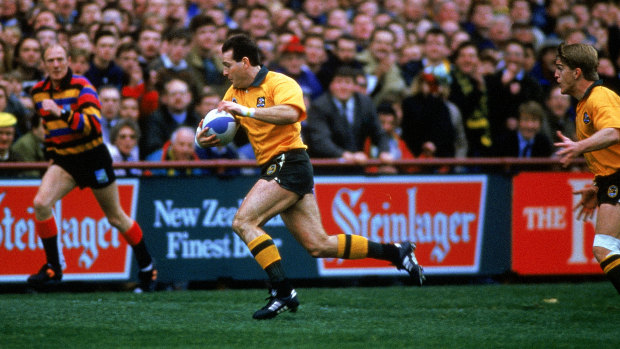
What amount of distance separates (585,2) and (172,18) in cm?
834

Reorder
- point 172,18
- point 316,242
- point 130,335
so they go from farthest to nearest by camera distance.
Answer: point 172,18 < point 316,242 < point 130,335

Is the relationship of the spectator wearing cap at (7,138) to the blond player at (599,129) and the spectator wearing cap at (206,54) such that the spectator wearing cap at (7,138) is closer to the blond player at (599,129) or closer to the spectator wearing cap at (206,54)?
the spectator wearing cap at (206,54)

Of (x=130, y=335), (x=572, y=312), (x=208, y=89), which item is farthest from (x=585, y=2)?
(x=130, y=335)

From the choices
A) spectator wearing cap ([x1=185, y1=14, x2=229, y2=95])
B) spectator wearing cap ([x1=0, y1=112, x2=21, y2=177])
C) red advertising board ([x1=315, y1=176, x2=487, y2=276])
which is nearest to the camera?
spectator wearing cap ([x1=0, y1=112, x2=21, y2=177])

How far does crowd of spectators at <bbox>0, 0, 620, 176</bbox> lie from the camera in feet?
35.2

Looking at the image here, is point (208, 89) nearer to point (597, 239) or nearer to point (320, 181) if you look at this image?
point (320, 181)

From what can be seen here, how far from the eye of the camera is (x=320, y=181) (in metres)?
10.3

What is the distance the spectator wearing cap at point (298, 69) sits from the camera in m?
11.5

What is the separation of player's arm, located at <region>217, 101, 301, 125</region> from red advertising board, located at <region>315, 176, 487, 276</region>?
3.00 metres

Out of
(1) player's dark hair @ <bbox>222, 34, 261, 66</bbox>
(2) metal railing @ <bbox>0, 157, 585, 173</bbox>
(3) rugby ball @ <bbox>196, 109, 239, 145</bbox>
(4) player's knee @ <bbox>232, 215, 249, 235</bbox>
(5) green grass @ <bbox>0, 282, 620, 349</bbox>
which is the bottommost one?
(5) green grass @ <bbox>0, 282, 620, 349</bbox>

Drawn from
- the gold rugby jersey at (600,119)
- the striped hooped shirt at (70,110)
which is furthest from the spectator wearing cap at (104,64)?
the gold rugby jersey at (600,119)

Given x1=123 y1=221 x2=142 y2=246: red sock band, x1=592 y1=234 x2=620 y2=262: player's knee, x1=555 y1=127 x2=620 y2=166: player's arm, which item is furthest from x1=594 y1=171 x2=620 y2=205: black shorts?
x1=123 y1=221 x2=142 y2=246: red sock band

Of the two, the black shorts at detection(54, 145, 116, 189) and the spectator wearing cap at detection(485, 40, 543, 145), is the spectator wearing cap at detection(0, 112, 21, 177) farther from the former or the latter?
the spectator wearing cap at detection(485, 40, 543, 145)

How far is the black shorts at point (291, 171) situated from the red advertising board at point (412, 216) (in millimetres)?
2639
